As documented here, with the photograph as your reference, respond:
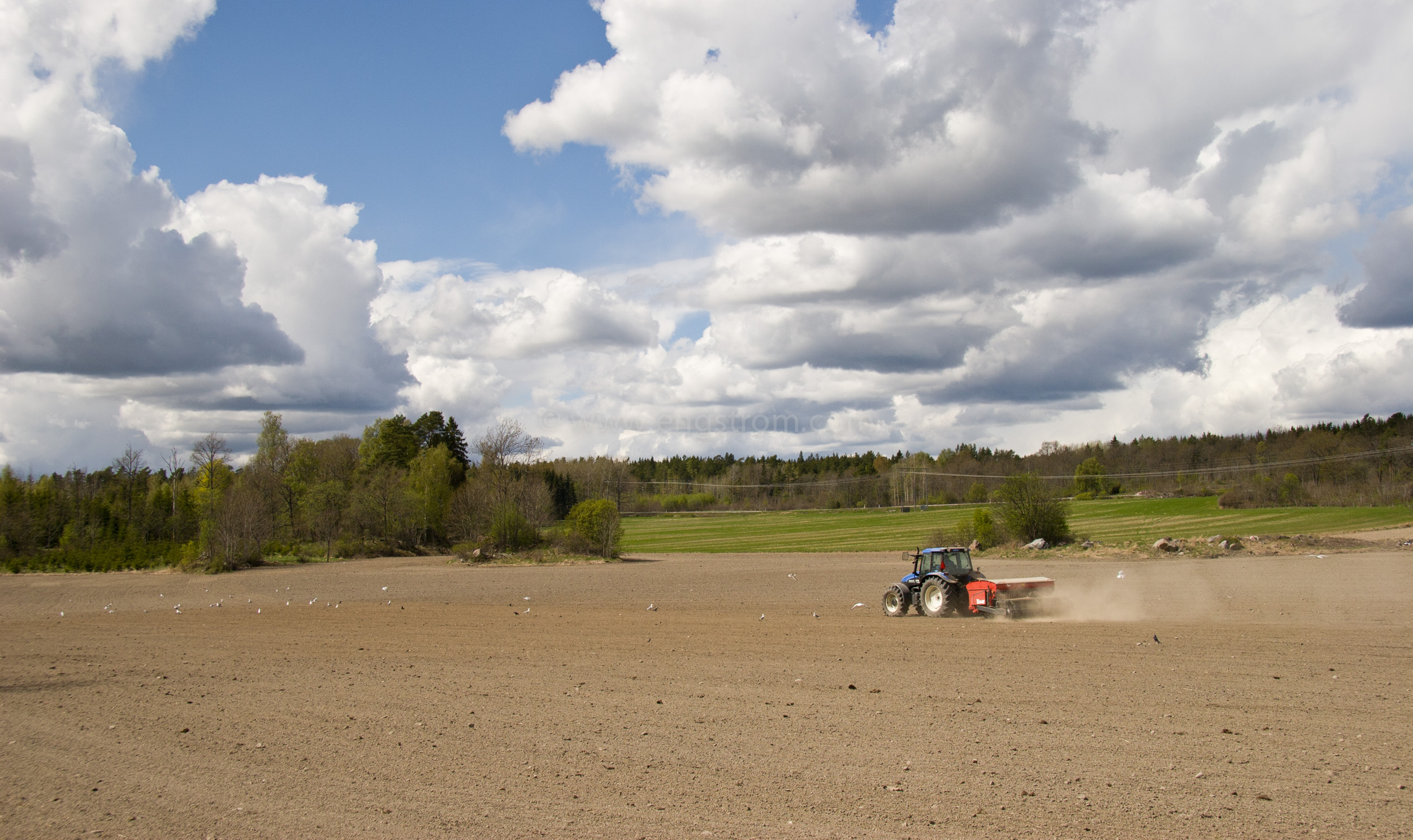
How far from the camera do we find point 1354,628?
1980cm

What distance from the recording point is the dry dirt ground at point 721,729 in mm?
7617

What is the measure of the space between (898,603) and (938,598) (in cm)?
130

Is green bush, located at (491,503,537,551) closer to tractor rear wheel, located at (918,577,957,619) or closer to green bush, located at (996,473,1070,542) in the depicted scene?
green bush, located at (996,473,1070,542)

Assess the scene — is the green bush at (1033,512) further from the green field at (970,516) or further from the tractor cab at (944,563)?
the tractor cab at (944,563)

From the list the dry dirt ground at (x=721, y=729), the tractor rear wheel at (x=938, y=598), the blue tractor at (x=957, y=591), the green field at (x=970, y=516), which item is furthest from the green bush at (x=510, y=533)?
the tractor rear wheel at (x=938, y=598)

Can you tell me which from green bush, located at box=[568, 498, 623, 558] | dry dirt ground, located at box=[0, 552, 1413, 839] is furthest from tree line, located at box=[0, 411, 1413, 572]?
dry dirt ground, located at box=[0, 552, 1413, 839]

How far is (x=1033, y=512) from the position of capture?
57875 millimetres

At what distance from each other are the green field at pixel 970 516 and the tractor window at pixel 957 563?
40589 mm

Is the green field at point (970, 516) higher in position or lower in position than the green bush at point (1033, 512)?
lower

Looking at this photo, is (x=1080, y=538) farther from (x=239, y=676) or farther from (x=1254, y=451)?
(x=1254, y=451)

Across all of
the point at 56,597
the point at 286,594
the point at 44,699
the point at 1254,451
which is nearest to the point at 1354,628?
the point at 44,699

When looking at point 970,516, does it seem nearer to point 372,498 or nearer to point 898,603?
point 372,498

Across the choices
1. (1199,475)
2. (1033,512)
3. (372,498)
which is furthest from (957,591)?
(1199,475)

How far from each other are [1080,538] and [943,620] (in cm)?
4323
